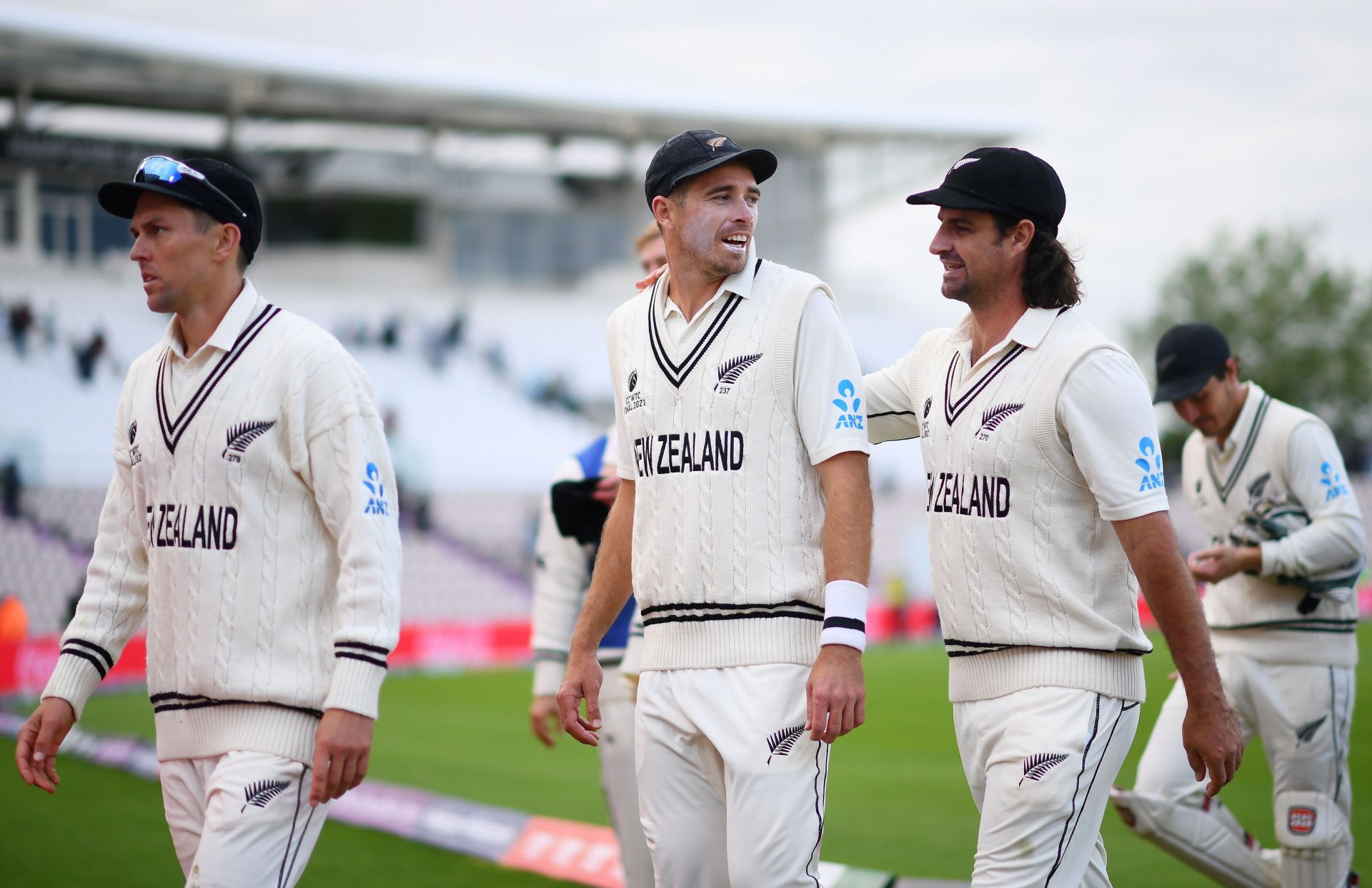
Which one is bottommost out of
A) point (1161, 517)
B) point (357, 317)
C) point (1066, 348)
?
point (1161, 517)

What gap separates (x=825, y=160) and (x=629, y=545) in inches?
1727

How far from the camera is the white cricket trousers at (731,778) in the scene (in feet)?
10.9

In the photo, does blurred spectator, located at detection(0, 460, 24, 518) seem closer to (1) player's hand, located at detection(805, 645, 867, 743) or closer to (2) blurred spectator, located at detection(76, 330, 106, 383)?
(2) blurred spectator, located at detection(76, 330, 106, 383)

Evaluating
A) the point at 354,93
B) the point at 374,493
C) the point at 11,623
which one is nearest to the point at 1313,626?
the point at 374,493

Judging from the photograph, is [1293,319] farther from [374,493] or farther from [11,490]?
[374,493]

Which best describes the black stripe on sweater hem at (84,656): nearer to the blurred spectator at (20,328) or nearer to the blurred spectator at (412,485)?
the blurred spectator at (412,485)

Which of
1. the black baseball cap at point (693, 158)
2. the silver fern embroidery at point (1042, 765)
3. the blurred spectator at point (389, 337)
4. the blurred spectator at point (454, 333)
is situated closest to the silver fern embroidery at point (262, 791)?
Result: the black baseball cap at point (693, 158)

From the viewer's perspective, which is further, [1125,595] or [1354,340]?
[1354,340]

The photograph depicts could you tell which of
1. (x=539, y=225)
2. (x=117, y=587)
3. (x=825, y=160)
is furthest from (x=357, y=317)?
(x=117, y=587)

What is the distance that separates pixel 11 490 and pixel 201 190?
68.9 ft

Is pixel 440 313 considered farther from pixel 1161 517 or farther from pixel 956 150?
pixel 1161 517

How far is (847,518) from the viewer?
3367mm

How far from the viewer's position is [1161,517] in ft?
11.2

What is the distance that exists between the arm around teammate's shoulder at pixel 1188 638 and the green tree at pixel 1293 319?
4572cm
